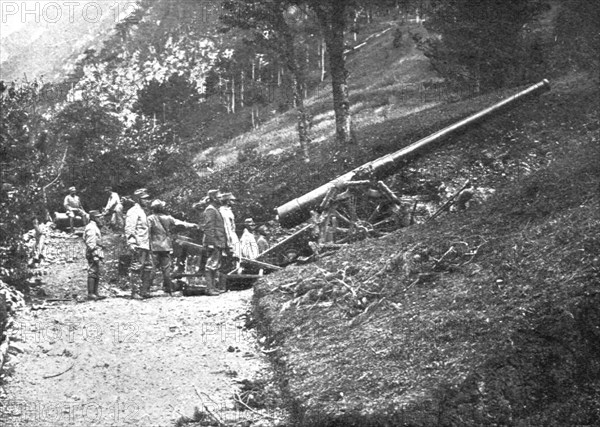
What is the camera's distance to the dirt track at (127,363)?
6707 millimetres

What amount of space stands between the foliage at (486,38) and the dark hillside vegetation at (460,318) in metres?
11.3

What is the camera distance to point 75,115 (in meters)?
26.8

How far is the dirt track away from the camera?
6707mm

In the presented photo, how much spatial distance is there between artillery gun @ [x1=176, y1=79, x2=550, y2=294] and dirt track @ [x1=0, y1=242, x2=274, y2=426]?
2.53m

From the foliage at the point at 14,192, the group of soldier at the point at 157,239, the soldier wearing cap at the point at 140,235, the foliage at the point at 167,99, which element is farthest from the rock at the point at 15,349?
the foliage at the point at 167,99

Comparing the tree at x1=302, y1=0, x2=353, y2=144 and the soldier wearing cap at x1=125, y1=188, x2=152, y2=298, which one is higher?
the tree at x1=302, y1=0, x2=353, y2=144

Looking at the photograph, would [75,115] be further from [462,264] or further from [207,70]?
[207,70]

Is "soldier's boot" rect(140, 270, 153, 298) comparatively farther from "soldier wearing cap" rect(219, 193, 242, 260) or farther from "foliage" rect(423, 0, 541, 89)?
"foliage" rect(423, 0, 541, 89)

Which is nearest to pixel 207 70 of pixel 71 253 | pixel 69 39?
pixel 71 253

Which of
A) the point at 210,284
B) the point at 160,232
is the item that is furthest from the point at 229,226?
the point at 160,232

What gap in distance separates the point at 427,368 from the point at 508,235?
3038mm

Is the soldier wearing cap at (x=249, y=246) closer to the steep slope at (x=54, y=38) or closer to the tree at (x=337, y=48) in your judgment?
the tree at (x=337, y=48)

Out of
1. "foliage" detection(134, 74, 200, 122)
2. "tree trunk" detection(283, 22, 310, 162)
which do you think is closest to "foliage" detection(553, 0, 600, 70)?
"tree trunk" detection(283, 22, 310, 162)

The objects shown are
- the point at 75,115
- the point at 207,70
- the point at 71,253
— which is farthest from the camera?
the point at 207,70
